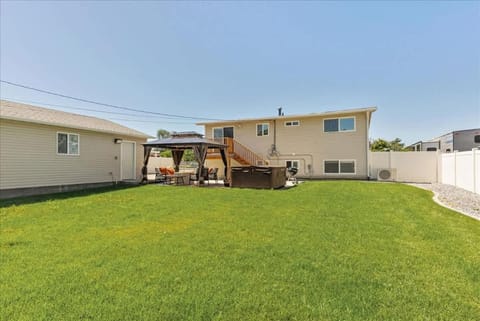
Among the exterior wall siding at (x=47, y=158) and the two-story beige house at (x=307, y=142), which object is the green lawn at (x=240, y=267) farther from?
the two-story beige house at (x=307, y=142)

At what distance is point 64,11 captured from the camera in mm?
10602

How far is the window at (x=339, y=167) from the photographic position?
1555cm

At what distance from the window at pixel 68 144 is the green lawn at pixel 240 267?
5.66 metres

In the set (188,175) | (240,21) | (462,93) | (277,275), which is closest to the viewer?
(277,275)

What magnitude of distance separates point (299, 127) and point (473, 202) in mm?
10369

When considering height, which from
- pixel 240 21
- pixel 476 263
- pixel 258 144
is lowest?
pixel 476 263

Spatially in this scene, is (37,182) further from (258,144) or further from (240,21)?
(258,144)

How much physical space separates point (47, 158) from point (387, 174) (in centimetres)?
1762

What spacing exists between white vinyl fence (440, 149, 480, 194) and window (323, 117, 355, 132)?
5057 millimetres

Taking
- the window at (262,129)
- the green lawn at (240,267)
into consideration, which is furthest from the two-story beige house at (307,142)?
the green lawn at (240,267)

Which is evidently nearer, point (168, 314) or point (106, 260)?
point (168, 314)

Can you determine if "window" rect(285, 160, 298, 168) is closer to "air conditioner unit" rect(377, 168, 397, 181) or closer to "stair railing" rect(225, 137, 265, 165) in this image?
"stair railing" rect(225, 137, 265, 165)

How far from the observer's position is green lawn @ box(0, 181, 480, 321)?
7.21 feet

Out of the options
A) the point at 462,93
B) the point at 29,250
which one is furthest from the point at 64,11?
the point at 462,93
